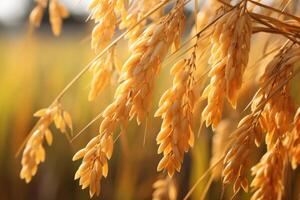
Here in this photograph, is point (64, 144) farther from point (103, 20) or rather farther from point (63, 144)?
point (103, 20)

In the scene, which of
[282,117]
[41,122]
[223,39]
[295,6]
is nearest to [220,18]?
[223,39]

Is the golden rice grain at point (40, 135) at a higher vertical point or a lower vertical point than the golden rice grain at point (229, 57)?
higher

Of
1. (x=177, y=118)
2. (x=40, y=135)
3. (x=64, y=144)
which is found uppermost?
(x=64, y=144)

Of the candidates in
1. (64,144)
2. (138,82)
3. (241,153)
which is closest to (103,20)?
(138,82)

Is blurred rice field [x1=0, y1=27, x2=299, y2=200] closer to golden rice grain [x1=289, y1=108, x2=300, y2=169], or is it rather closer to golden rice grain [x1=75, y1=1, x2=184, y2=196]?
golden rice grain [x1=289, y1=108, x2=300, y2=169]

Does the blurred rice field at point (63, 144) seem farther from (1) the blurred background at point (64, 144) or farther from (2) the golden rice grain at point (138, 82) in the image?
(2) the golden rice grain at point (138, 82)

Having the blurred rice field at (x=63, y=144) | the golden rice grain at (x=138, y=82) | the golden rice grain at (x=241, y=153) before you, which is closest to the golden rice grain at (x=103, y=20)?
the golden rice grain at (x=138, y=82)

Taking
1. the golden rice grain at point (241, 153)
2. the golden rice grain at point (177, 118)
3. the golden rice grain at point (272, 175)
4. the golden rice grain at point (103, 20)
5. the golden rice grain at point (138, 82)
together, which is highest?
the golden rice grain at point (103, 20)

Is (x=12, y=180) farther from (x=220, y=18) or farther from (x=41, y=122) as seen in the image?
(x=220, y=18)

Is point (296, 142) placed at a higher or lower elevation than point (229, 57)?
lower

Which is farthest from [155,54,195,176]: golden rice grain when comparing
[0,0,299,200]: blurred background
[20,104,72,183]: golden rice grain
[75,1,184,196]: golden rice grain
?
[0,0,299,200]: blurred background

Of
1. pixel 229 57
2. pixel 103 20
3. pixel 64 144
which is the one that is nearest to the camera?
pixel 229 57

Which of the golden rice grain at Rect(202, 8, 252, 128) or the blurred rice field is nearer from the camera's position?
the golden rice grain at Rect(202, 8, 252, 128)
